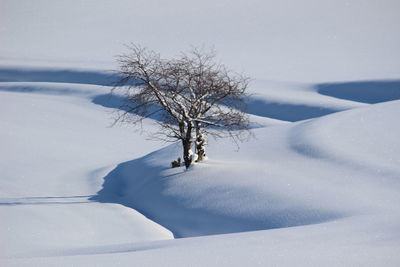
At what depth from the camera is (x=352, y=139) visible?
1714cm

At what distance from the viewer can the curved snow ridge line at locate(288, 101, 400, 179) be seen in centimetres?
1440

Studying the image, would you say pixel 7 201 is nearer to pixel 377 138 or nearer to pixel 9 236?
pixel 9 236

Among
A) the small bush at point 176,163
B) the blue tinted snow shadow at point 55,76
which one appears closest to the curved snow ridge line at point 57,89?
the blue tinted snow shadow at point 55,76

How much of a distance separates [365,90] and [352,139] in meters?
27.0

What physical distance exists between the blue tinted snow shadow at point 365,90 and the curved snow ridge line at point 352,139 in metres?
18.9

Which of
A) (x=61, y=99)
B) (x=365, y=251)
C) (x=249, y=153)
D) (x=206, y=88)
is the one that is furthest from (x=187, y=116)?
(x=61, y=99)

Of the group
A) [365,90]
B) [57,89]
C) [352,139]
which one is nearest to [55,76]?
[57,89]

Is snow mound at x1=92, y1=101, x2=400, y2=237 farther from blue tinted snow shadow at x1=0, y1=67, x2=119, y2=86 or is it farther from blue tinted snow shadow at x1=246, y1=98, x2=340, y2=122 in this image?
blue tinted snow shadow at x1=0, y1=67, x2=119, y2=86

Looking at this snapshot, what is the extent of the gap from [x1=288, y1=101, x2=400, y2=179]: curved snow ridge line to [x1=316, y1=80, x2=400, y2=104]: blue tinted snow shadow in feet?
62.2

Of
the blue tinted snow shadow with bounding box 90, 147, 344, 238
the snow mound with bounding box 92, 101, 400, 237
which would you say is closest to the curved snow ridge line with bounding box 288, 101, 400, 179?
the snow mound with bounding box 92, 101, 400, 237

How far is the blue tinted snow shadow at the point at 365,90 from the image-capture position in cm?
4016

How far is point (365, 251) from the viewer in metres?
7.12

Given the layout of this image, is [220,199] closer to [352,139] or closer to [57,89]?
[352,139]

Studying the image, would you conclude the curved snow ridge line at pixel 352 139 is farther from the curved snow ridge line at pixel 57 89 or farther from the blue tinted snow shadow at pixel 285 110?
the curved snow ridge line at pixel 57 89
